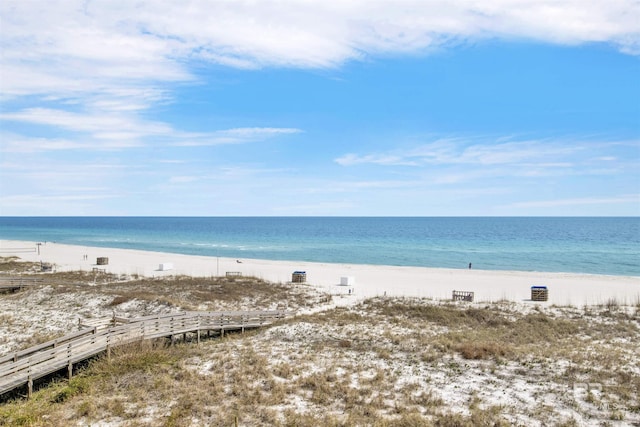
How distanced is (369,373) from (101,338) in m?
11.6

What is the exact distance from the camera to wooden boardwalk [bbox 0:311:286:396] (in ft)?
54.2

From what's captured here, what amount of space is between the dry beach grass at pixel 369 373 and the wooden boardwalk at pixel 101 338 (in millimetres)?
635

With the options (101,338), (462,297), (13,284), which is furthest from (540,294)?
(13,284)

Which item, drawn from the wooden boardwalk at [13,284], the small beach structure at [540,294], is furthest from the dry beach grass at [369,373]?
the wooden boardwalk at [13,284]

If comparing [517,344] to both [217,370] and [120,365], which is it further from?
[120,365]

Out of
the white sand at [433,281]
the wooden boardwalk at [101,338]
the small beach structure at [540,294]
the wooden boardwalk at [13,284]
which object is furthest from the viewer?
the wooden boardwalk at [13,284]

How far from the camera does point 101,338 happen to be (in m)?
20.3

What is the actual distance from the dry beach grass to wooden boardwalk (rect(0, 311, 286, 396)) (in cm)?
63

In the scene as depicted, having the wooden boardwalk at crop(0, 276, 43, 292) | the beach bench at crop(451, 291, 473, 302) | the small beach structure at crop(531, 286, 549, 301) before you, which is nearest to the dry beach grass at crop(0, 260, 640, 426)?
the beach bench at crop(451, 291, 473, 302)

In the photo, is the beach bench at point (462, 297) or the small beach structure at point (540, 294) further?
the small beach structure at point (540, 294)

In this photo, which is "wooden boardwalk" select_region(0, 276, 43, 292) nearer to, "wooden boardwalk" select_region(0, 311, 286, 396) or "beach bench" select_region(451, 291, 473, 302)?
"wooden boardwalk" select_region(0, 311, 286, 396)

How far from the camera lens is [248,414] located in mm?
14141

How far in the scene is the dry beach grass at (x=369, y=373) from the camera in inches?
552

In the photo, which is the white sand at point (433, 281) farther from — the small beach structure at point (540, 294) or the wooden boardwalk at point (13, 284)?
the wooden boardwalk at point (13, 284)
